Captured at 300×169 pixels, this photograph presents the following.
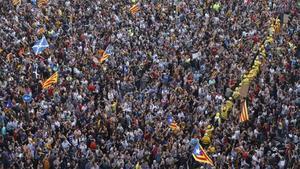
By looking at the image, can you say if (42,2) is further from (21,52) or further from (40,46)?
(40,46)

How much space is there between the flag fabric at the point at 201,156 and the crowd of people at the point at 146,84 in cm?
72

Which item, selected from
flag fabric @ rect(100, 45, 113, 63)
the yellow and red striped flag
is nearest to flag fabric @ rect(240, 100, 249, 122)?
the yellow and red striped flag

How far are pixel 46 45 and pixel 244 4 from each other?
1352 cm

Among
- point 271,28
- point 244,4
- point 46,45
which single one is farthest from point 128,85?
point 244,4

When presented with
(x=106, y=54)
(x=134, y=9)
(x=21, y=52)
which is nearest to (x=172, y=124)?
(x=106, y=54)

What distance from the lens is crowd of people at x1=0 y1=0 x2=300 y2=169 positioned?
21750 mm

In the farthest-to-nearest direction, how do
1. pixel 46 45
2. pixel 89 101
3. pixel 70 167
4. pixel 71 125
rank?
1. pixel 46 45
2. pixel 89 101
3. pixel 71 125
4. pixel 70 167

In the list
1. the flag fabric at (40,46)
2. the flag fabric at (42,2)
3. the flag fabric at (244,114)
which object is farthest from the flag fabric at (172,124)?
the flag fabric at (42,2)

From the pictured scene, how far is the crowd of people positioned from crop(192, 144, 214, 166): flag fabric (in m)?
0.72

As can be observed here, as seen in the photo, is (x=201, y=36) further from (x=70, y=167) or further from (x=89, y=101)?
(x=70, y=167)

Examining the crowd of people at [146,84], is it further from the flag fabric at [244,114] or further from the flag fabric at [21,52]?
the flag fabric at [244,114]

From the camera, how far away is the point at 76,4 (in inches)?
1399

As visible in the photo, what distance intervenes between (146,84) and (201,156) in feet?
22.2

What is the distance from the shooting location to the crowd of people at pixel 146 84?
21750 millimetres
